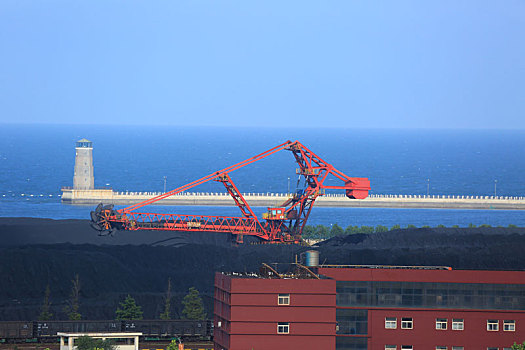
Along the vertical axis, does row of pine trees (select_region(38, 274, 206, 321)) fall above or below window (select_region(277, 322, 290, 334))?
above

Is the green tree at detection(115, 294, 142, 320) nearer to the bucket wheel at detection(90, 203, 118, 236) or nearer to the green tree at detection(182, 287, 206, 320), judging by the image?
the green tree at detection(182, 287, 206, 320)

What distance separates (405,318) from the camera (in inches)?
2835

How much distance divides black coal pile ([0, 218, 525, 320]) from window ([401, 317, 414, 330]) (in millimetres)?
29007

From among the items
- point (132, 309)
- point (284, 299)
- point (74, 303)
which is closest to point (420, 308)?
point (284, 299)

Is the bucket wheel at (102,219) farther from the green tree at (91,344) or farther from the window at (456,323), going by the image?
the window at (456,323)

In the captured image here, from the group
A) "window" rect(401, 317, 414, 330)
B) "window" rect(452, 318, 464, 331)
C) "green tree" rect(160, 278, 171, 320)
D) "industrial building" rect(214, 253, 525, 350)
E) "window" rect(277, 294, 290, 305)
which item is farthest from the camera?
"green tree" rect(160, 278, 171, 320)

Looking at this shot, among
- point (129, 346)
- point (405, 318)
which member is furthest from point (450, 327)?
point (129, 346)

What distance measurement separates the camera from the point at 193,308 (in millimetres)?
92500

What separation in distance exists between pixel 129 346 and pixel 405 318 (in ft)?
63.5

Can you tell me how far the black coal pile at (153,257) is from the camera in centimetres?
10116

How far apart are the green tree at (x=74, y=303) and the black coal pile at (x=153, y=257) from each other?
65 cm

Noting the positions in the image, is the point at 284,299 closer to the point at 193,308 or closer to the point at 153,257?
the point at 193,308

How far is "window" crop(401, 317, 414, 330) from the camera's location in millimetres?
71875

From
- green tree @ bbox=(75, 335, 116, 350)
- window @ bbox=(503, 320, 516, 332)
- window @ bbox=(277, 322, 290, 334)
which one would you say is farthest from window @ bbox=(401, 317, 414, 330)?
green tree @ bbox=(75, 335, 116, 350)
